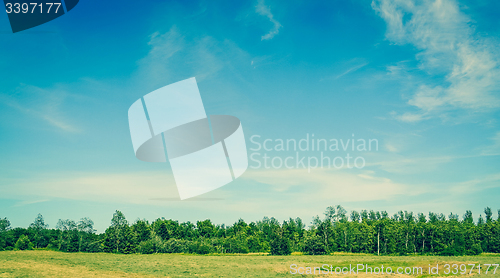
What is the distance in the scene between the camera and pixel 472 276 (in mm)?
36500

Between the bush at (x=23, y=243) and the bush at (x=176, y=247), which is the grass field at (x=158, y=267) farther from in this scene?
the bush at (x=23, y=243)

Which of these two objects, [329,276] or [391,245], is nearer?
[329,276]

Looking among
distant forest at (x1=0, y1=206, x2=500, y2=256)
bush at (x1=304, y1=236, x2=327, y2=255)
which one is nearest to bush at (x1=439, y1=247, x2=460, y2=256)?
distant forest at (x1=0, y1=206, x2=500, y2=256)

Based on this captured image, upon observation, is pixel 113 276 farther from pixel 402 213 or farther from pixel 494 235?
pixel 402 213

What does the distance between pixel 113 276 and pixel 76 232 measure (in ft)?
321

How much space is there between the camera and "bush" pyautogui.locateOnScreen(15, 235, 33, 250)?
101 meters

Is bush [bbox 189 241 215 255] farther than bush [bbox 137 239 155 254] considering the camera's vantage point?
Yes

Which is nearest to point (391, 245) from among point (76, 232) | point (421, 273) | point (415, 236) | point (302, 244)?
point (415, 236)

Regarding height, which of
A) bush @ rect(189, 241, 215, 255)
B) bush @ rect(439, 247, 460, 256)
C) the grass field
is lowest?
bush @ rect(189, 241, 215, 255)

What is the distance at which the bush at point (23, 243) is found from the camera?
101m

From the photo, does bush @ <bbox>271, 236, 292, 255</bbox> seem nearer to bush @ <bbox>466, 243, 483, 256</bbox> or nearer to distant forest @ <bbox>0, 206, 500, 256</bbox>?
distant forest @ <bbox>0, 206, 500, 256</bbox>

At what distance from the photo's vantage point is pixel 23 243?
101688 millimetres

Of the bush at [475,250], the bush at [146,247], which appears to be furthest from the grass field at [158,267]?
the bush at [475,250]

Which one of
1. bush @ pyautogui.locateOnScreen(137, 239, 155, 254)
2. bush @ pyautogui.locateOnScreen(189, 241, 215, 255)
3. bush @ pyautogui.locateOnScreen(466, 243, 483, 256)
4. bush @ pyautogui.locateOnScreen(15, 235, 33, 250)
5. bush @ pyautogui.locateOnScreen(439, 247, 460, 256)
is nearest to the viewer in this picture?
bush @ pyautogui.locateOnScreen(439, 247, 460, 256)
